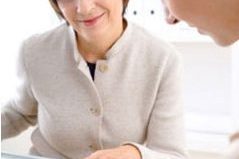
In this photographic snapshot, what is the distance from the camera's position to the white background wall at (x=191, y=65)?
0.97 meters

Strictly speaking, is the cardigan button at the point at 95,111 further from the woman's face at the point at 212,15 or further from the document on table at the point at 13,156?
the woman's face at the point at 212,15

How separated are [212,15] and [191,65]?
2.84ft

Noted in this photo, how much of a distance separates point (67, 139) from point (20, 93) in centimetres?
14

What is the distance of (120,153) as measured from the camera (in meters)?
0.67

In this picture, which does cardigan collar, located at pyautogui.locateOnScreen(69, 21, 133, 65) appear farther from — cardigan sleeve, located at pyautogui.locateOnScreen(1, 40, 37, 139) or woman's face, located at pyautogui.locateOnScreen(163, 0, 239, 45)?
woman's face, located at pyautogui.locateOnScreen(163, 0, 239, 45)

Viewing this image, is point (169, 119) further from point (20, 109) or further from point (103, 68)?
point (20, 109)

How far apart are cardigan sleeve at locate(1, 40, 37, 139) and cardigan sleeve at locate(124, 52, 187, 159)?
9.8 inches

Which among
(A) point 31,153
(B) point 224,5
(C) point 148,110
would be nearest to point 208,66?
(C) point 148,110

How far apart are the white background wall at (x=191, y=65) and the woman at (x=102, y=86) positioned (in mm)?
95

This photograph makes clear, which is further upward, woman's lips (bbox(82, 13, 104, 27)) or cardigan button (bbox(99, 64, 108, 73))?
woman's lips (bbox(82, 13, 104, 27))

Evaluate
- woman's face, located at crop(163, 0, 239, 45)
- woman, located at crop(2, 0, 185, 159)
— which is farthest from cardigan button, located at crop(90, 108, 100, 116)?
woman's face, located at crop(163, 0, 239, 45)

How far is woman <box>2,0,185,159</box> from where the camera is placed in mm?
751

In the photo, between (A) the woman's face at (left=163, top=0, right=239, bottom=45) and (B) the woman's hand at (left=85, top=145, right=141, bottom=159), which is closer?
(A) the woman's face at (left=163, top=0, right=239, bottom=45)

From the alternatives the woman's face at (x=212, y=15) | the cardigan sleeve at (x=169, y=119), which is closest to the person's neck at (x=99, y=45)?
the cardigan sleeve at (x=169, y=119)
